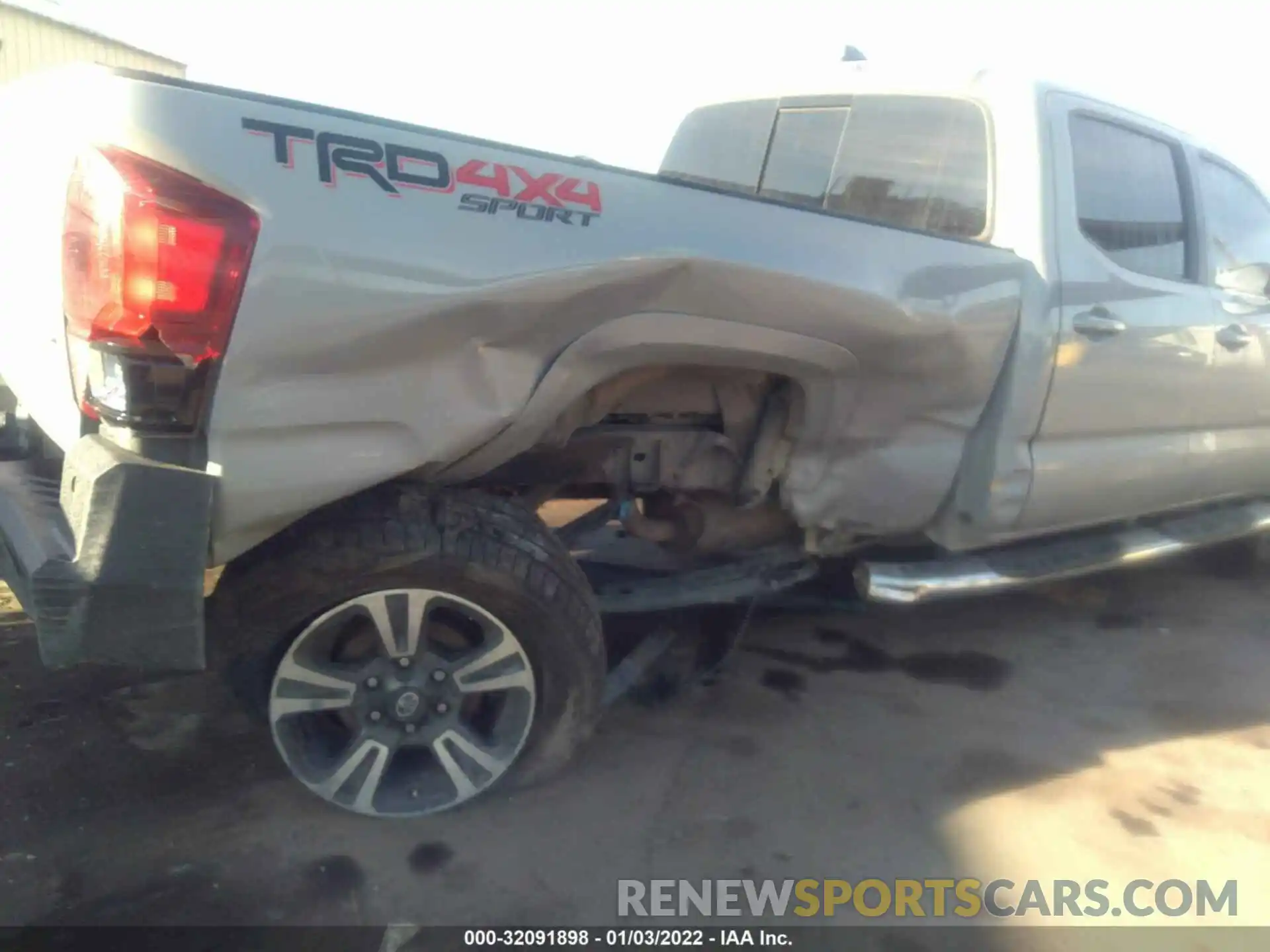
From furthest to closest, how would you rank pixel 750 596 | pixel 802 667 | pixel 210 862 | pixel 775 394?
pixel 802 667, pixel 750 596, pixel 775 394, pixel 210 862

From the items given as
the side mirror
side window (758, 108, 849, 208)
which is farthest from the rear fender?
the side mirror

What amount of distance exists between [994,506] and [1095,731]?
88cm

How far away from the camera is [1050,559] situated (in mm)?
3686

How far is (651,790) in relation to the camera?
2.88 metres

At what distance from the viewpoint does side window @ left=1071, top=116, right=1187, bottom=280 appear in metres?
3.43

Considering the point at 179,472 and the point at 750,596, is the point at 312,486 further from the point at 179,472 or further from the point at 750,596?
the point at 750,596

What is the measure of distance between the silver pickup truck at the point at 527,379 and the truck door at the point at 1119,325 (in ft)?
0.06

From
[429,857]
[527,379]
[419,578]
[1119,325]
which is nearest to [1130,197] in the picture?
[1119,325]

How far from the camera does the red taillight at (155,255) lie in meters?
1.94

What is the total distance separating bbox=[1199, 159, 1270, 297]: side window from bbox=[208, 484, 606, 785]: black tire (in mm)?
3076

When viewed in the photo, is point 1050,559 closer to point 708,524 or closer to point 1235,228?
point 708,524

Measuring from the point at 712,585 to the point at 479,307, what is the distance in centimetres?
138

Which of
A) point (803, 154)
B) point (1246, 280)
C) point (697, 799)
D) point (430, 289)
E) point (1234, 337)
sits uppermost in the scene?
point (803, 154)

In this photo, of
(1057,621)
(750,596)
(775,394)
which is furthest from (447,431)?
(1057,621)
